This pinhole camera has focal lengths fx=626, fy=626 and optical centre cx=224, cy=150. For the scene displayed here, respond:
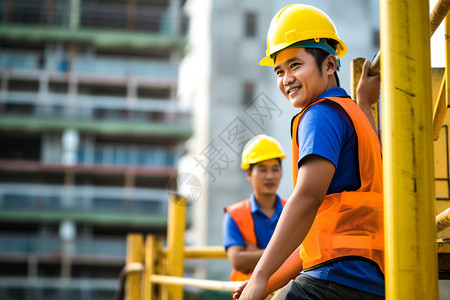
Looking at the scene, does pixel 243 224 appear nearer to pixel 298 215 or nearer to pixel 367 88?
pixel 367 88

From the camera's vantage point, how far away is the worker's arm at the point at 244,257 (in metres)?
3.14

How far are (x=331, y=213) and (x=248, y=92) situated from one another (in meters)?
30.2

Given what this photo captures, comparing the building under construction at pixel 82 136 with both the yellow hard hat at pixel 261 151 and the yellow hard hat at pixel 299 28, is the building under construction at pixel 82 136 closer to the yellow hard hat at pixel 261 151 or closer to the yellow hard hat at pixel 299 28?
the yellow hard hat at pixel 261 151

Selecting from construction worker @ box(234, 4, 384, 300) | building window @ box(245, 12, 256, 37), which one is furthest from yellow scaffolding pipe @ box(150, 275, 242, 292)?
building window @ box(245, 12, 256, 37)

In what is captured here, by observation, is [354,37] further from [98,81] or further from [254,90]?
[98,81]

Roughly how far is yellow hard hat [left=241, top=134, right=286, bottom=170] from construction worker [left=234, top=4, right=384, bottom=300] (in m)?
2.04

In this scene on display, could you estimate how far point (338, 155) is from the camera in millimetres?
1427

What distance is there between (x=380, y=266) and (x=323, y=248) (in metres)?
0.13

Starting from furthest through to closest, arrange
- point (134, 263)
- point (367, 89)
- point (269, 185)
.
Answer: point (134, 263), point (269, 185), point (367, 89)

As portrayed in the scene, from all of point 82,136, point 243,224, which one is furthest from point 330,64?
point 82,136

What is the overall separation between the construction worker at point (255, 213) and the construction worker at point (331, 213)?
1.69 meters

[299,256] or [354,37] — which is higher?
[354,37]

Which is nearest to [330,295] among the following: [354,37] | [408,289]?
[408,289]

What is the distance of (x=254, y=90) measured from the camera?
103ft
